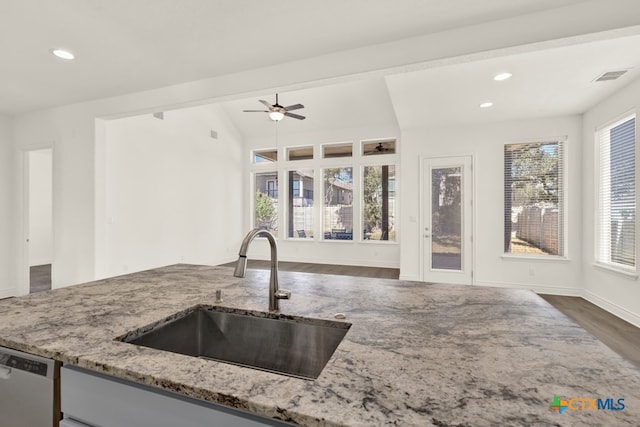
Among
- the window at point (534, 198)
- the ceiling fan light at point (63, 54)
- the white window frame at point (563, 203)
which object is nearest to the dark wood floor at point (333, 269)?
the window at point (534, 198)

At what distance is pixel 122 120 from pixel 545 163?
6.73 metres

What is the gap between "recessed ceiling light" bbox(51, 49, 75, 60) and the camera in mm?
2834

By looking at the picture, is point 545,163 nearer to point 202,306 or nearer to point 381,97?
point 381,97

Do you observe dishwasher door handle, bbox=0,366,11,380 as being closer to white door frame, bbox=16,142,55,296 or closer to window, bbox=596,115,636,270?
white door frame, bbox=16,142,55,296

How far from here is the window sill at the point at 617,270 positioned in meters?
3.50

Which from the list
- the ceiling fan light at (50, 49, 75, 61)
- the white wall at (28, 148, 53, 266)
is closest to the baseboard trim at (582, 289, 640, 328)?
the ceiling fan light at (50, 49, 75, 61)

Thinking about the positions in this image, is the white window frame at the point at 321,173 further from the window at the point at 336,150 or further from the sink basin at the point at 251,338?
the sink basin at the point at 251,338

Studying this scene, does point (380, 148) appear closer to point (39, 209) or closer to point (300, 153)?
point (300, 153)

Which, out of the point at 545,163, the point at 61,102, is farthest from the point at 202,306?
the point at 545,163

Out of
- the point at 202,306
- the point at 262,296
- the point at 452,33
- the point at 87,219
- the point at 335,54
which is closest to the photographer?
the point at 202,306

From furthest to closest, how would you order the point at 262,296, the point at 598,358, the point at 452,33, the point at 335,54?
Result: the point at 335,54, the point at 452,33, the point at 262,296, the point at 598,358

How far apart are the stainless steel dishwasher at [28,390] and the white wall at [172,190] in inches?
152

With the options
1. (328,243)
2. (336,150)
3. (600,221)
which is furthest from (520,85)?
(328,243)

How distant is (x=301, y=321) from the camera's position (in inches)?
45.5
